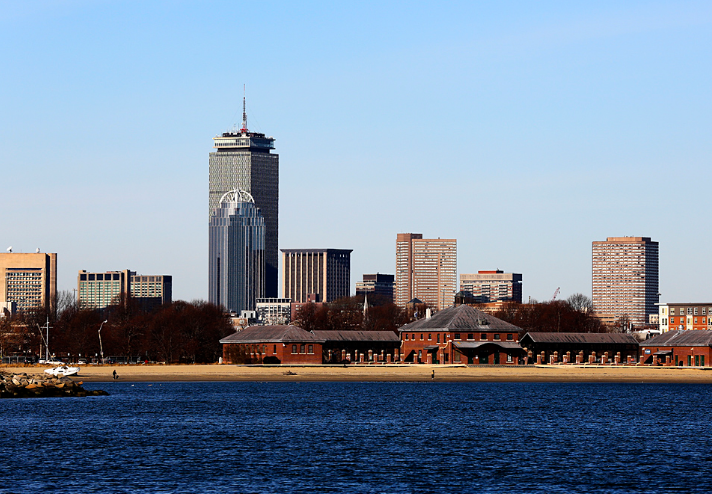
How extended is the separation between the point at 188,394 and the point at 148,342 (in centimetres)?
6174

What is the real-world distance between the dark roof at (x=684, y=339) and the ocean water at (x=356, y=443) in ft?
148

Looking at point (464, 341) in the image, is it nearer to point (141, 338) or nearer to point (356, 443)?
point (141, 338)

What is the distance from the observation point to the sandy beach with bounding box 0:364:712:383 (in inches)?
5187

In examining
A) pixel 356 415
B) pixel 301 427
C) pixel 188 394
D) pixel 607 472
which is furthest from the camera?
pixel 188 394

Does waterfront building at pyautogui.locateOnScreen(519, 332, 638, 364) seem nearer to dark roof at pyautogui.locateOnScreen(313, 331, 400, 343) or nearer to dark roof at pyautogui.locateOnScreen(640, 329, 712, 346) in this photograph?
dark roof at pyautogui.locateOnScreen(640, 329, 712, 346)

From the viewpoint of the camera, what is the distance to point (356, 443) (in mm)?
67750

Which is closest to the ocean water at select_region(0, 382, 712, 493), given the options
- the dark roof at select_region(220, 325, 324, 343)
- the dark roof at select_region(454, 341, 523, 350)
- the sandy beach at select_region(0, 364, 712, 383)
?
the sandy beach at select_region(0, 364, 712, 383)

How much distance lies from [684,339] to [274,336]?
5383 centimetres

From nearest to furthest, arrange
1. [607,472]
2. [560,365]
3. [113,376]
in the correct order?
[607,472], [113,376], [560,365]

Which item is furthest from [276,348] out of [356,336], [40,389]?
[40,389]

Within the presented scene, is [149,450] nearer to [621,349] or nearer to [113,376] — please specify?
[113,376]

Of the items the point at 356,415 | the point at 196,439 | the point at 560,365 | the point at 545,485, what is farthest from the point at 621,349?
the point at 545,485

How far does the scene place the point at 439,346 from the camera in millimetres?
156875

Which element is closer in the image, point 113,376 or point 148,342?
point 113,376
